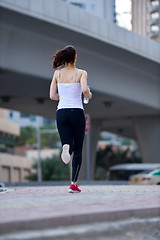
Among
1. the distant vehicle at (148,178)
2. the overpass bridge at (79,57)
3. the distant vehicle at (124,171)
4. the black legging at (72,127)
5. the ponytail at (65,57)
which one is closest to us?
the black legging at (72,127)

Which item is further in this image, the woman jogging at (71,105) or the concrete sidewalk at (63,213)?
the woman jogging at (71,105)

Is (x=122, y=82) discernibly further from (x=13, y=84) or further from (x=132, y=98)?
(x=13, y=84)

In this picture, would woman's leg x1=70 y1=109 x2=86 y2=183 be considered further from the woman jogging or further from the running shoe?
the running shoe

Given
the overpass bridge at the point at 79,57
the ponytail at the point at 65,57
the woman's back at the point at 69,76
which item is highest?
the overpass bridge at the point at 79,57

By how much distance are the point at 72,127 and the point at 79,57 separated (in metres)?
14.5

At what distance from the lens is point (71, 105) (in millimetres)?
7238

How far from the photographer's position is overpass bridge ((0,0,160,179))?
59.5 ft

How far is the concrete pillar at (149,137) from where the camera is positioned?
34094 millimetres

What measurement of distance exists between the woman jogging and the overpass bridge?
9.58 m

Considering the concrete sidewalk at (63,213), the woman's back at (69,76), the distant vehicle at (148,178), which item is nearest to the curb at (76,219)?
the concrete sidewalk at (63,213)

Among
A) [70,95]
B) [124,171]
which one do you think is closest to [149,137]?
[124,171]

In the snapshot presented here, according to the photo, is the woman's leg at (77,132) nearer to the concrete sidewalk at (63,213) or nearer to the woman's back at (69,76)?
the woman's back at (69,76)

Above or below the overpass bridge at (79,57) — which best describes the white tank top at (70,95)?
below

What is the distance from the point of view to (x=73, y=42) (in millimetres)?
20578
